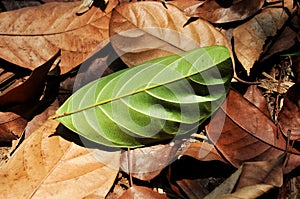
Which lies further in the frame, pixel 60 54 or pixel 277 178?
pixel 60 54

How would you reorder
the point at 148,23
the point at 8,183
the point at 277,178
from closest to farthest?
the point at 277,178
the point at 8,183
the point at 148,23

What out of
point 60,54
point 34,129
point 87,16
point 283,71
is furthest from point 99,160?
point 283,71

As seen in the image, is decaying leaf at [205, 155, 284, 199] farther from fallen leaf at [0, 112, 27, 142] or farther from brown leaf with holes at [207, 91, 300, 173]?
fallen leaf at [0, 112, 27, 142]

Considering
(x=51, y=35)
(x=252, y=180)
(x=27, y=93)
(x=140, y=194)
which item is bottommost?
(x=140, y=194)

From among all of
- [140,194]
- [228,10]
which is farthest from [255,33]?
[140,194]

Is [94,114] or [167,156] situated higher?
[94,114]

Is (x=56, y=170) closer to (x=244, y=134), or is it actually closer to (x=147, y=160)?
(x=147, y=160)

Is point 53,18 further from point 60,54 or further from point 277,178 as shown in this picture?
point 277,178

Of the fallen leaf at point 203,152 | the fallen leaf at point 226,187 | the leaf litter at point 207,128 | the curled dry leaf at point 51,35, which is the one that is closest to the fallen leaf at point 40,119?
the leaf litter at point 207,128

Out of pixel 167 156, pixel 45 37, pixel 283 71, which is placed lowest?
pixel 167 156
